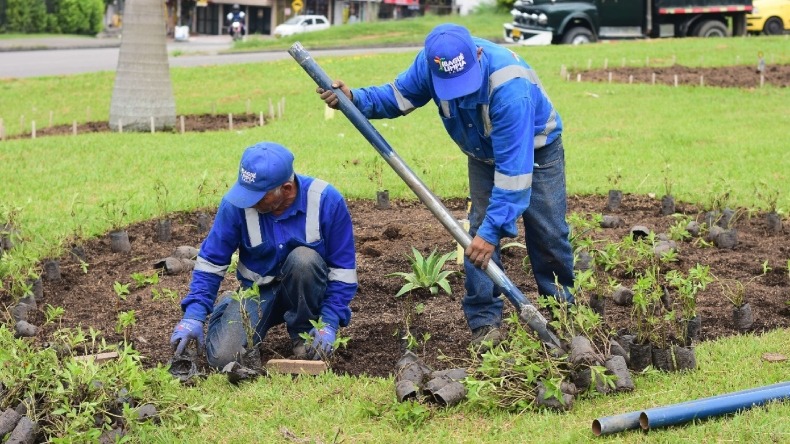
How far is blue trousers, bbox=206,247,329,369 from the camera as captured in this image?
5516 mm

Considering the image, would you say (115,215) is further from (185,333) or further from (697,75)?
(697,75)

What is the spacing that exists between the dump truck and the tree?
548 inches

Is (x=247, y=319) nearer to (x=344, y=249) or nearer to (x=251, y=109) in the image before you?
(x=344, y=249)

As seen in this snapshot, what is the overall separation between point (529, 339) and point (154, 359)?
6.73ft

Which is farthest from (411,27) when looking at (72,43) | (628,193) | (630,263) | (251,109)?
(630,263)

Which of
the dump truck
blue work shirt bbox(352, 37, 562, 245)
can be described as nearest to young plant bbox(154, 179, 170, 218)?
blue work shirt bbox(352, 37, 562, 245)

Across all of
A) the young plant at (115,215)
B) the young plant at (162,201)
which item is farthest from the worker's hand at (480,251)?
the young plant at (162,201)

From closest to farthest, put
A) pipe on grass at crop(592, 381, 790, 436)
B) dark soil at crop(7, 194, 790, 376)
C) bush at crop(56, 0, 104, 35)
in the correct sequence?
pipe on grass at crop(592, 381, 790, 436) < dark soil at crop(7, 194, 790, 376) < bush at crop(56, 0, 104, 35)

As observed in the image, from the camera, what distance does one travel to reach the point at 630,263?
6797 mm

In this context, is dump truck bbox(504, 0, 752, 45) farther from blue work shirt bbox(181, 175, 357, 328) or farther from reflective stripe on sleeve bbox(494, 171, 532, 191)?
reflective stripe on sleeve bbox(494, 171, 532, 191)

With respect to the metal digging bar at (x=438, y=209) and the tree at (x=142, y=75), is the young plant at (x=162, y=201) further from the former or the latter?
the tree at (x=142, y=75)

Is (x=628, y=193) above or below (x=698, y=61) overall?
below

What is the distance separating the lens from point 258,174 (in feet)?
17.2

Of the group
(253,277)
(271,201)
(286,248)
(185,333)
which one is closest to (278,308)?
(253,277)
